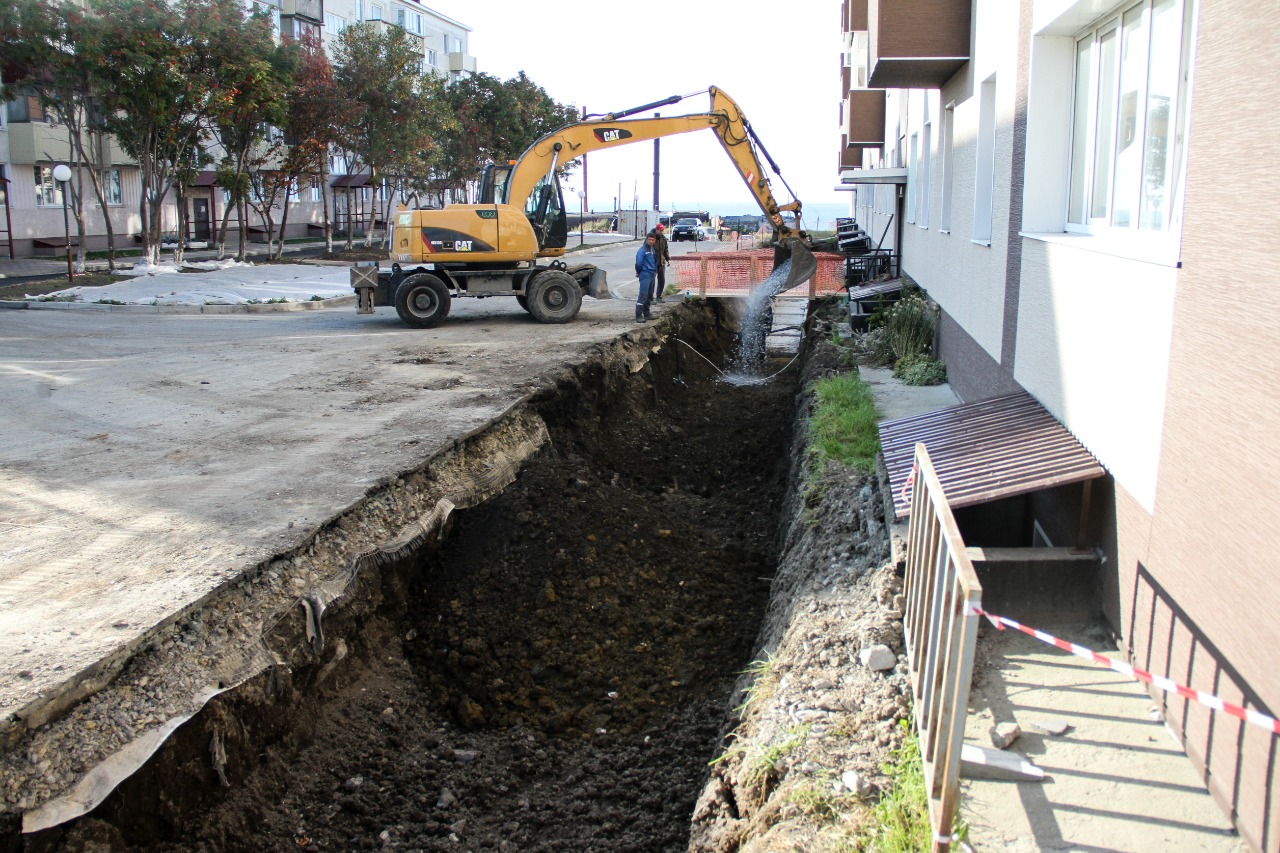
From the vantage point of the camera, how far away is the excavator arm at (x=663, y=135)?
56.6 feet

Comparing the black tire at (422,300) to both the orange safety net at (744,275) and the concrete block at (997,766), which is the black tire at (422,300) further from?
the concrete block at (997,766)

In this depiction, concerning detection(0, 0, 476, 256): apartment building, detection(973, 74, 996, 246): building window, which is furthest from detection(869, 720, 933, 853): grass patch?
detection(0, 0, 476, 256): apartment building

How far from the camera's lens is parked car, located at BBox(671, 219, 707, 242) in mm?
51719

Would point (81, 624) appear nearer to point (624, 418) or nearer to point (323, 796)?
point (323, 796)

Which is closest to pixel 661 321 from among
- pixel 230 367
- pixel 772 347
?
pixel 772 347

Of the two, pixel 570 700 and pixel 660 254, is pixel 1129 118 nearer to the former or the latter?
pixel 570 700

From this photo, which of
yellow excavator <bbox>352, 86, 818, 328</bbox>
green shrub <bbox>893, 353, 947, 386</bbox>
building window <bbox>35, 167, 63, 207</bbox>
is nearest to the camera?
green shrub <bbox>893, 353, 947, 386</bbox>

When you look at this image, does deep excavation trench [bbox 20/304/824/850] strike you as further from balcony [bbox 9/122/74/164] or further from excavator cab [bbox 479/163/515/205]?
balcony [bbox 9/122/74/164]

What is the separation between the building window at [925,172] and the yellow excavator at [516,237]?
4.96 metres

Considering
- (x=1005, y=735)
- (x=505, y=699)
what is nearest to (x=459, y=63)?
(x=505, y=699)

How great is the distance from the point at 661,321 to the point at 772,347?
258cm

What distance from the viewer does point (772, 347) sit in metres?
18.5

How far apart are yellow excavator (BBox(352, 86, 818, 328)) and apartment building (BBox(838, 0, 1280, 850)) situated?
963 cm

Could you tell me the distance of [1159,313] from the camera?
168 inches
